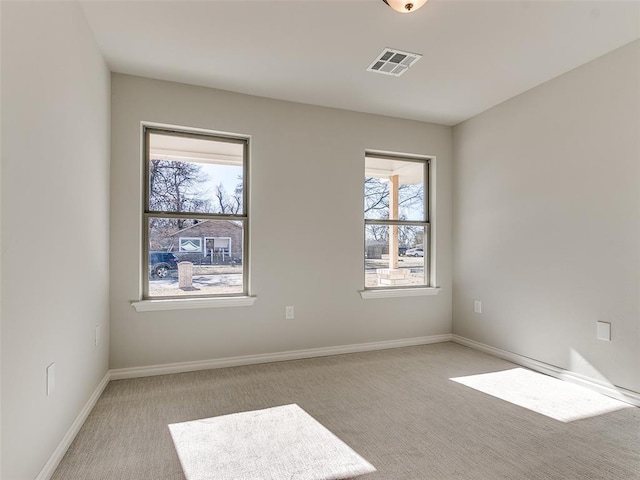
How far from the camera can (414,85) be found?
3225 mm

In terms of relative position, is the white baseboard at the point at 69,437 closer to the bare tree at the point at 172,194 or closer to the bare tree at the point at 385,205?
the bare tree at the point at 172,194

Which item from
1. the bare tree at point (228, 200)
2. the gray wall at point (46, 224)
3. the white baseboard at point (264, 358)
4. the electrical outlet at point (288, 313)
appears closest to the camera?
the gray wall at point (46, 224)

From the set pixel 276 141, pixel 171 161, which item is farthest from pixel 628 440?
pixel 171 161

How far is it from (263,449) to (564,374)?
101 inches

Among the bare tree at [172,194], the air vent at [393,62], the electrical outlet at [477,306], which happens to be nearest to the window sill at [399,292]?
the electrical outlet at [477,306]

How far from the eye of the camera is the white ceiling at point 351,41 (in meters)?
2.20

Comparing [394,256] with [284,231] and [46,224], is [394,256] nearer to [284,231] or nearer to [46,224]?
[284,231]

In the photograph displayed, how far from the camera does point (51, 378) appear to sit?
176 centimetres

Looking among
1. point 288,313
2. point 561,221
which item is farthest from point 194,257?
point 561,221

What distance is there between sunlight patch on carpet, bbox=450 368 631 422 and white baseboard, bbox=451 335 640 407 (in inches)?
1.7

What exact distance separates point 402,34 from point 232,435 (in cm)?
281

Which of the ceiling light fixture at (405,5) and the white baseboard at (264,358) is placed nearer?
the ceiling light fixture at (405,5)

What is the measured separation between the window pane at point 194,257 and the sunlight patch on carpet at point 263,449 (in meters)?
1.29

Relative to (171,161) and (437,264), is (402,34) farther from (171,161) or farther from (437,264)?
(437,264)
